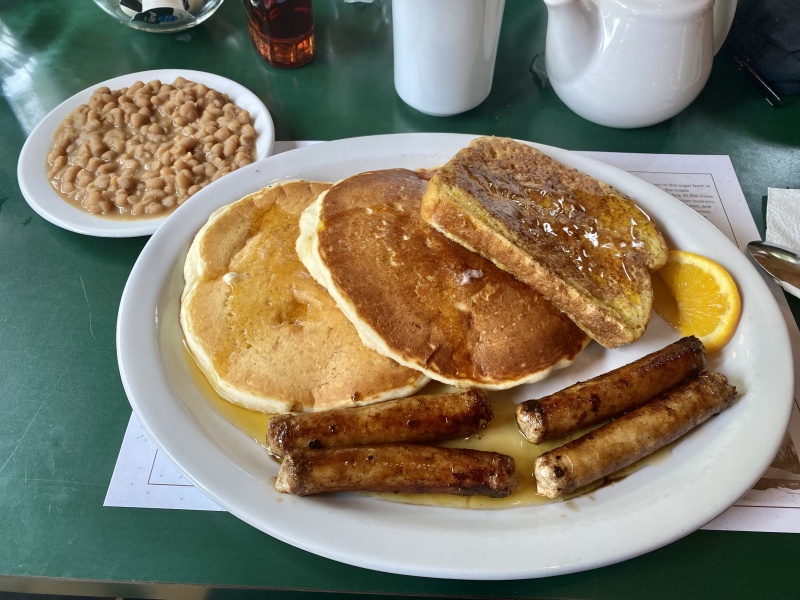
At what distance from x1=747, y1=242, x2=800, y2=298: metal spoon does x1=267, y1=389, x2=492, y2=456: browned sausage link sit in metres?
0.88

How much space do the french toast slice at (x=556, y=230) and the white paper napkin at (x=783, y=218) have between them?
46 cm

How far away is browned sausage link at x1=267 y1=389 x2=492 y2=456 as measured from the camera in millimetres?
1056

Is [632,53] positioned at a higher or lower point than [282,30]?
higher

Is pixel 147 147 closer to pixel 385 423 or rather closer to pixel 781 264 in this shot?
pixel 385 423

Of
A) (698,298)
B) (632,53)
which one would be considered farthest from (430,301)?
(632,53)

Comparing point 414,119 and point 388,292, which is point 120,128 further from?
point 388,292

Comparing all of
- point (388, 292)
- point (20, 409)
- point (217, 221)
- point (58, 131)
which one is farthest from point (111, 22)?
point (388, 292)

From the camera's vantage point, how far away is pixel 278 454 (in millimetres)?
1067

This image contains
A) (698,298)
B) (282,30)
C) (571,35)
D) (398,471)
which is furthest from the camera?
(282,30)

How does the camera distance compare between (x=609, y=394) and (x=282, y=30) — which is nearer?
(x=609, y=394)

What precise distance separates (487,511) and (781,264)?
101cm

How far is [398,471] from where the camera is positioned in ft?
3.35

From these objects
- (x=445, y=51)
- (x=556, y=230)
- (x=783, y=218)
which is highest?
(x=445, y=51)

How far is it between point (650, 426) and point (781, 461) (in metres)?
0.34
